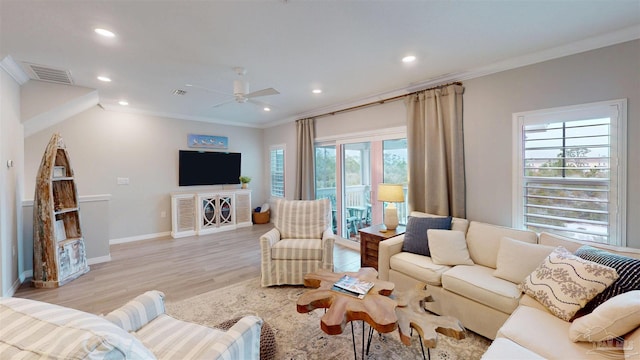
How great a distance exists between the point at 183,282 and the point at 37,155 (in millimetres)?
3267

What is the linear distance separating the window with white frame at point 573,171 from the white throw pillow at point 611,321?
1.27 meters

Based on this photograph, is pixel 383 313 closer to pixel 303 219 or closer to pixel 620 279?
pixel 620 279

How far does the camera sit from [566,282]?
171 centimetres

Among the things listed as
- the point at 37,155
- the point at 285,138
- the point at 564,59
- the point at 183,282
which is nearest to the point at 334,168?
the point at 285,138

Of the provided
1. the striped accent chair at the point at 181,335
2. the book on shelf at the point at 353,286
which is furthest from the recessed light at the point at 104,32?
the book on shelf at the point at 353,286

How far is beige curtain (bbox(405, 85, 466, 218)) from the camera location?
3.12 m

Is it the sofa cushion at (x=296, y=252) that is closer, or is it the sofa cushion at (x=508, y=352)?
the sofa cushion at (x=508, y=352)

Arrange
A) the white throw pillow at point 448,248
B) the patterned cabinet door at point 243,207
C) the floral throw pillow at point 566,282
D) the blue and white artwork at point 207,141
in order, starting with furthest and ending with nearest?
the patterned cabinet door at point 243,207, the blue and white artwork at point 207,141, the white throw pillow at point 448,248, the floral throw pillow at point 566,282

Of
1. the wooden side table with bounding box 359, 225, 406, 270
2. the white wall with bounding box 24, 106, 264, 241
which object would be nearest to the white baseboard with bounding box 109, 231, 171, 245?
the white wall with bounding box 24, 106, 264, 241

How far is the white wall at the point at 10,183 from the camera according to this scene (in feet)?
8.59

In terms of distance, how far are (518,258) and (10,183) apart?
17.2ft

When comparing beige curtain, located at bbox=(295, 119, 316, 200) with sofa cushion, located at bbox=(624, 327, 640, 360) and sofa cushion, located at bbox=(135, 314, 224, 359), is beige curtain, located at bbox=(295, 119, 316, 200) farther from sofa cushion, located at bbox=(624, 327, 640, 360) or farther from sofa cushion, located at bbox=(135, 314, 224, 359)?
sofa cushion, located at bbox=(624, 327, 640, 360)

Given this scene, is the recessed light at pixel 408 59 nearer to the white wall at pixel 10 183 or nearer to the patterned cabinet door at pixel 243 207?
the white wall at pixel 10 183

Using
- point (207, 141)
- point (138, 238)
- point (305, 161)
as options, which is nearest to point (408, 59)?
point (305, 161)
